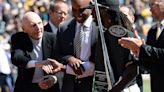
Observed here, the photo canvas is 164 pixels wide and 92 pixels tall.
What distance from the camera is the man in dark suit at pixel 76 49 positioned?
6383 millimetres

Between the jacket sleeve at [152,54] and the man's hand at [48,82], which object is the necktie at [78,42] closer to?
the man's hand at [48,82]

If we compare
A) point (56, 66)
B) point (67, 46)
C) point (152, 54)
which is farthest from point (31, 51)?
point (152, 54)

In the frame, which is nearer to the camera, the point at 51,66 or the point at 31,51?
the point at 51,66

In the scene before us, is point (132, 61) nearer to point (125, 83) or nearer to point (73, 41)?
point (125, 83)

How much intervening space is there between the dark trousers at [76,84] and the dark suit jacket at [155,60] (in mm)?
902

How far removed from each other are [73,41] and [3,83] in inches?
237

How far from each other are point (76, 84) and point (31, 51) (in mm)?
1026

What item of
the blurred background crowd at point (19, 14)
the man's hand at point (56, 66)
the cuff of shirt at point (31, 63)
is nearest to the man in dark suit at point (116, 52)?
the man's hand at point (56, 66)

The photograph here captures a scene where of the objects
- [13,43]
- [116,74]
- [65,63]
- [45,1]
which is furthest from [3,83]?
[45,1]

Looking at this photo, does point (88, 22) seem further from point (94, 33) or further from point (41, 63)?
point (41, 63)

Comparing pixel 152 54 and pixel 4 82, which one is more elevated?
pixel 152 54

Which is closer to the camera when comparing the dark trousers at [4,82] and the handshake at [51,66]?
the handshake at [51,66]

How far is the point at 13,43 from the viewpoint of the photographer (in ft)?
24.3

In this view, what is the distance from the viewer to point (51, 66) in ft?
22.5
